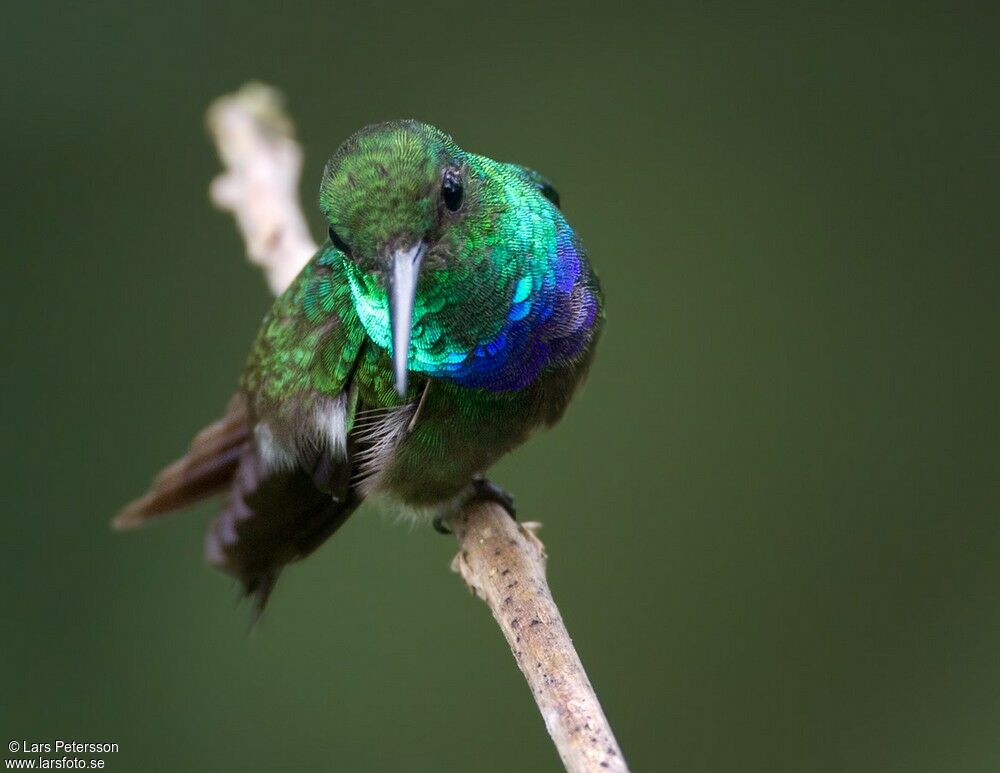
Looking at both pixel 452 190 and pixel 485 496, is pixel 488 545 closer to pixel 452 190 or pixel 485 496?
pixel 485 496

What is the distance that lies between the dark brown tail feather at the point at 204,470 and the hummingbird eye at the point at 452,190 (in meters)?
1.08

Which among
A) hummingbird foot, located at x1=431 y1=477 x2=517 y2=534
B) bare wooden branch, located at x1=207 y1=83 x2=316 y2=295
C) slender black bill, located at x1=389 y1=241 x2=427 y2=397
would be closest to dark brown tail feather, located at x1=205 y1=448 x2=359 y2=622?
hummingbird foot, located at x1=431 y1=477 x2=517 y2=534

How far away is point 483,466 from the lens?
301 cm

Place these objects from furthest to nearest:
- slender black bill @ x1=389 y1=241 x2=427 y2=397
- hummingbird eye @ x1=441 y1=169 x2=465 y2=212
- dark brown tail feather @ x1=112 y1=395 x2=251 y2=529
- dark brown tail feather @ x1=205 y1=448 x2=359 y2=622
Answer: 1. dark brown tail feather @ x1=112 y1=395 x2=251 y2=529
2. dark brown tail feather @ x1=205 y1=448 x2=359 y2=622
3. hummingbird eye @ x1=441 y1=169 x2=465 y2=212
4. slender black bill @ x1=389 y1=241 x2=427 y2=397

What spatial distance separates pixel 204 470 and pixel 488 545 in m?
0.95

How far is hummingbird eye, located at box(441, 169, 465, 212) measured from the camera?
2568 millimetres

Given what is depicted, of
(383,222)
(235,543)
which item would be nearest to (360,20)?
(235,543)

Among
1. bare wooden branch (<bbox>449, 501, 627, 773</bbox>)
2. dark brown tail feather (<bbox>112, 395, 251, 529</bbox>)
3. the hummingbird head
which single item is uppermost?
dark brown tail feather (<bbox>112, 395, 251, 529</bbox>)

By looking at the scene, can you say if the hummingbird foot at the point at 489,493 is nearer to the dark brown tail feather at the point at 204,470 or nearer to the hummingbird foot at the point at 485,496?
the hummingbird foot at the point at 485,496

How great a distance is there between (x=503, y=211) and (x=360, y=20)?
3221 mm

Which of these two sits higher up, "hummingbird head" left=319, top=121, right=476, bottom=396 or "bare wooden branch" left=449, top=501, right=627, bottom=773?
"hummingbird head" left=319, top=121, right=476, bottom=396

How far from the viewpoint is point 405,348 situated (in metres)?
2.33

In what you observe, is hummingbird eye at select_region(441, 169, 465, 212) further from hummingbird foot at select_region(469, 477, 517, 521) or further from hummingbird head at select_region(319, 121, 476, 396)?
hummingbird foot at select_region(469, 477, 517, 521)

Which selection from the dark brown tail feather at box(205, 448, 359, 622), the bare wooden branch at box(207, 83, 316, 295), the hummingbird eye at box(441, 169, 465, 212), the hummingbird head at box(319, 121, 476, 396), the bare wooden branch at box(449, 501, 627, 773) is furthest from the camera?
the bare wooden branch at box(207, 83, 316, 295)
